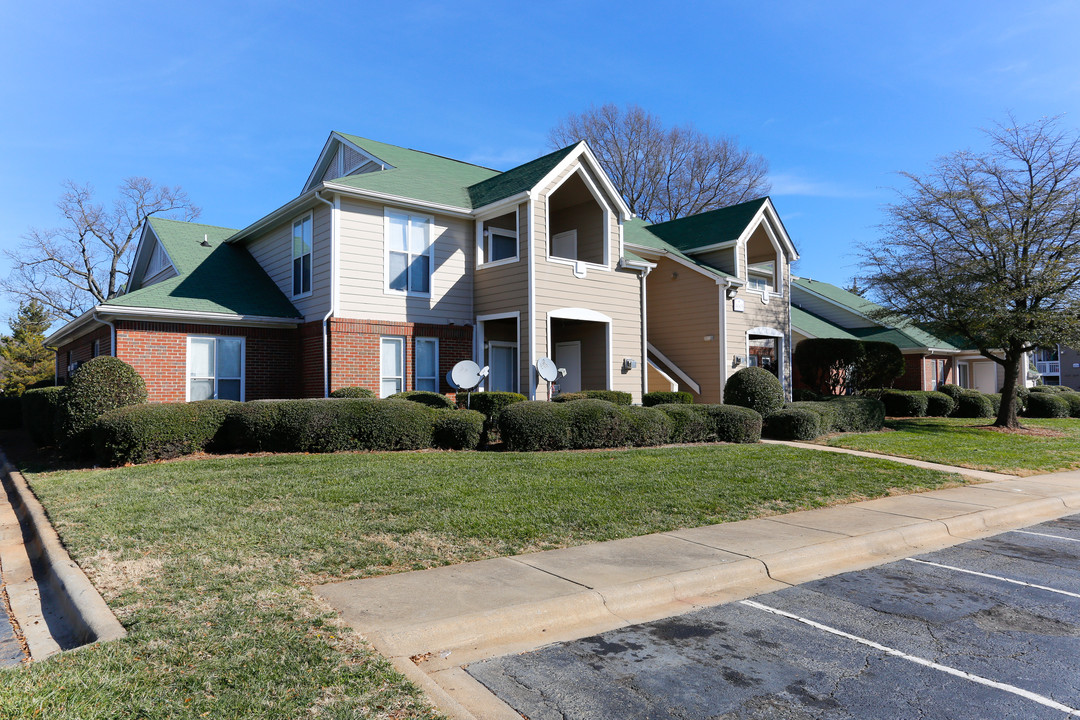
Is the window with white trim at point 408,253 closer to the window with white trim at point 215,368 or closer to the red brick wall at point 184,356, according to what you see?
the red brick wall at point 184,356

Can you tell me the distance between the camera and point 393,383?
16938 millimetres

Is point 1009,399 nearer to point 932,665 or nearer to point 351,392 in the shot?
point 351,392

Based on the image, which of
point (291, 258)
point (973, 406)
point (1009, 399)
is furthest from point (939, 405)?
point (291, 258)

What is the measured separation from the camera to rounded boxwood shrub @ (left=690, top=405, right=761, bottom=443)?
15477mm

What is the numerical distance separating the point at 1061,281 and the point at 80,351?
28.9 m

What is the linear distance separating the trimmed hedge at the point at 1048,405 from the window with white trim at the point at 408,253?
86.1 feet

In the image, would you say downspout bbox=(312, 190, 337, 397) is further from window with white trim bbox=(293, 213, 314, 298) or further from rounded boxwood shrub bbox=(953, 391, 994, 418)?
rounded boxwood shrub bbox=(953, 391, 994, 418)

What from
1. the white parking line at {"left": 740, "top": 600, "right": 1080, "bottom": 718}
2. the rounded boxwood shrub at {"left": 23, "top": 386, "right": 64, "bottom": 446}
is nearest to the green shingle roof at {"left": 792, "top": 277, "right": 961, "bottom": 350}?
the white parking line at {"left": 740, "top": 600, "right": 1080, "bottom": 718}

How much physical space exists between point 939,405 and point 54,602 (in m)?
29.5

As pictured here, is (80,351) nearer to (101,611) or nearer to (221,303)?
(221,303)

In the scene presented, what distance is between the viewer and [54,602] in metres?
5.34

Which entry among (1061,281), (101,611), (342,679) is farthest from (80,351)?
(1061,281)

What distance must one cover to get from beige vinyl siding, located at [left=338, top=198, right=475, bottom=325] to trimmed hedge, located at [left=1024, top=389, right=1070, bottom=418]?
24928 millimetres

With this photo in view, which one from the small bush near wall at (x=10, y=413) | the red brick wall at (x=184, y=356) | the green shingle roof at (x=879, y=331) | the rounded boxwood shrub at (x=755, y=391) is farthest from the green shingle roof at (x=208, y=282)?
the green shingle roof at (x=879, y=331)
